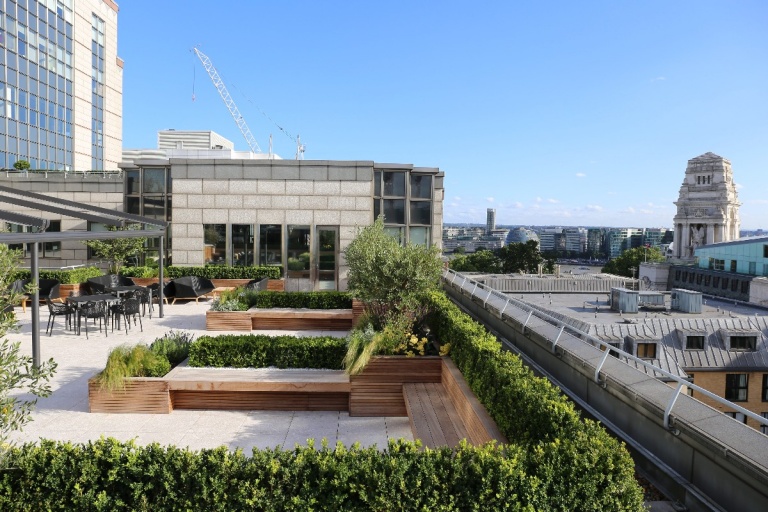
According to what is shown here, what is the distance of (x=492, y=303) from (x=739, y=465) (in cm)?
671

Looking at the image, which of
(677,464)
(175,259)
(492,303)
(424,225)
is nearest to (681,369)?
(424,225)

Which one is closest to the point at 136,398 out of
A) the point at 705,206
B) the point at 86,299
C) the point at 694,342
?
the point at 86,299

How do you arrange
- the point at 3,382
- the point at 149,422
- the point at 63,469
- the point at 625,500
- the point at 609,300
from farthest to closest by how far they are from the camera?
the point at 609,300 < the point at 149,422 < the point at 63,469 < the point at 3,382 < the point at 625,500

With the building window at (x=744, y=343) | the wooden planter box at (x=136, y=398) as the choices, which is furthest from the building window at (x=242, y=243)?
the building window at (x=744, y=343)

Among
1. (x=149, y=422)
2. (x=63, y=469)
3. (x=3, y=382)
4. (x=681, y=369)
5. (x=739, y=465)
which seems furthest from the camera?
(x=681, y=369)

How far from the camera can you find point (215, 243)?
19938mm

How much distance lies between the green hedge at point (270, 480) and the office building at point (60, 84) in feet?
206

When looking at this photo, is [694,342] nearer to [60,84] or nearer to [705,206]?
[60,84]

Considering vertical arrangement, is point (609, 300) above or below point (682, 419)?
below

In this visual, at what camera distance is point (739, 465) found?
3301 mm

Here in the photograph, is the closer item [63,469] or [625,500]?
[625,500]

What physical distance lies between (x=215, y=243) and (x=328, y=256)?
4.42 meters

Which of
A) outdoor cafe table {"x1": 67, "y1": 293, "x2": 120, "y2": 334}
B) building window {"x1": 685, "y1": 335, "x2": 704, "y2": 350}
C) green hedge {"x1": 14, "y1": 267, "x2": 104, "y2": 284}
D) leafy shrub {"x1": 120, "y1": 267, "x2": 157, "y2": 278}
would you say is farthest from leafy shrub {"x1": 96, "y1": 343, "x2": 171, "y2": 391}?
building window {"x1": 685, "y1": 335, "x2": 704, "y2": 350}

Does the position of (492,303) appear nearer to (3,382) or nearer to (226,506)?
(226,506)
